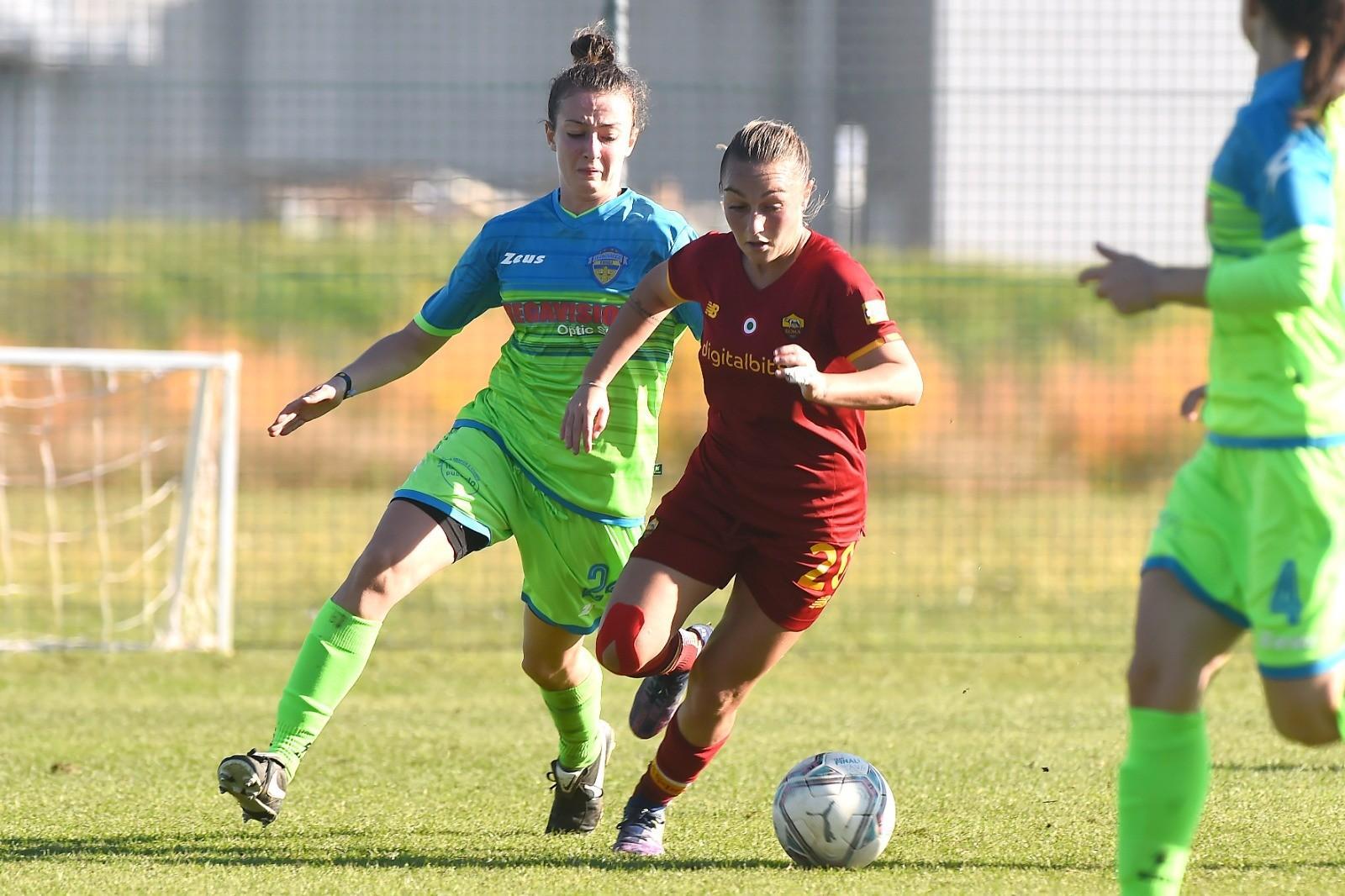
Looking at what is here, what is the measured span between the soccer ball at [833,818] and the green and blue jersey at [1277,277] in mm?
1645

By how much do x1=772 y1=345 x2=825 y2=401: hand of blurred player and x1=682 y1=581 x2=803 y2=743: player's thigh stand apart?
36.9 inches

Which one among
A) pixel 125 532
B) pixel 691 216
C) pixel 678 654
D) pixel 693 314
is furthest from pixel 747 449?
pixel 125 532

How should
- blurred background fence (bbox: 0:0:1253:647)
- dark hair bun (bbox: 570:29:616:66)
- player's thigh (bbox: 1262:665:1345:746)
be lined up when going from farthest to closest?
blurred background fence (bbox: 0:0:1253:647) < dark hair bun (bbox: 570:29:616:66) < player's thigh (bbox: 1262:665:1345:746)

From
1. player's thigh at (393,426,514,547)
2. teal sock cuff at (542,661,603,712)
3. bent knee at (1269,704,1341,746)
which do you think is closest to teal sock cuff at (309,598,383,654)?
player's thigh at (393,426,514,547)

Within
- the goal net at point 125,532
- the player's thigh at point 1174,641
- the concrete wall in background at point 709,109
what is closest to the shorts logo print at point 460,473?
the player's thigh at point 1174,641

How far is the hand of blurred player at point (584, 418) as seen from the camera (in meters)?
4.52

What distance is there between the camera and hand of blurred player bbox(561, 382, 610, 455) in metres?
4.52

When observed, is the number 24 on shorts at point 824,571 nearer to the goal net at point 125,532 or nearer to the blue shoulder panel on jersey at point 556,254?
the blue shoulder panel on jersey at point 556,254

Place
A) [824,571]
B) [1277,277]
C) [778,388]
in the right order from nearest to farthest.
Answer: [1277,277]
[778,388]
[824,571]

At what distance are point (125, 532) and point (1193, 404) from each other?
35.6ft

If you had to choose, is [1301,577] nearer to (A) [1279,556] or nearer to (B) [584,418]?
(A) [1279,556]

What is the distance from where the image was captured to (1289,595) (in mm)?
3234

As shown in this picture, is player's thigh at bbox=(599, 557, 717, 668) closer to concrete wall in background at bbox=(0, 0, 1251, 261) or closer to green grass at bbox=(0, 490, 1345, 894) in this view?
green grass at bbox=(0, 490, 1345, 894)

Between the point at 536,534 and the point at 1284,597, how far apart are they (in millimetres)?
2394
